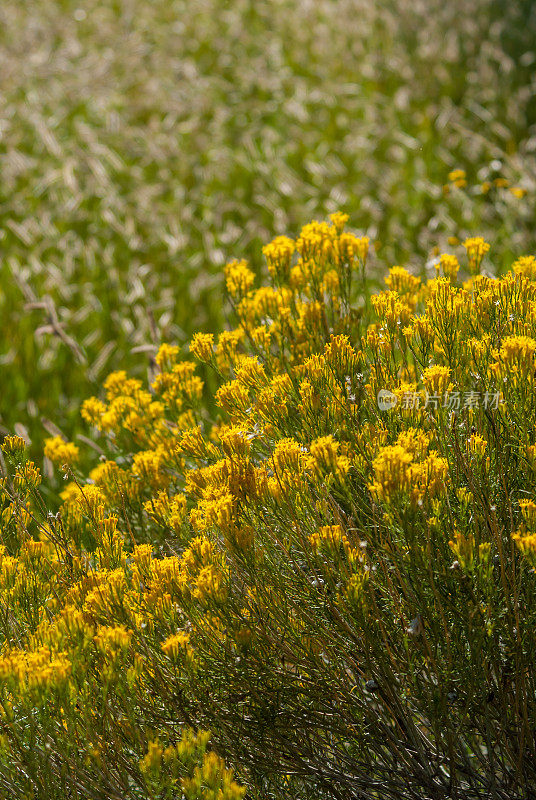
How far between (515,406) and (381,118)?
4863 millimetres

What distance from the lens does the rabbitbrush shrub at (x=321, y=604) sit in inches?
65.3

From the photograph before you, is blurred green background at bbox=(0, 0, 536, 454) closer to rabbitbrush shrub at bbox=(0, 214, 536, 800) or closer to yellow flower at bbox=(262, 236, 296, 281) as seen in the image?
yellow flower at bbox=(262, 236, 296, 281)

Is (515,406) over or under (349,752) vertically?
over

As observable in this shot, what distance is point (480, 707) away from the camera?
6.02ft

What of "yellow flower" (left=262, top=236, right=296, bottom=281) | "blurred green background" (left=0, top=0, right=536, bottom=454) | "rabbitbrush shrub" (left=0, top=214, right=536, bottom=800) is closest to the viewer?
"rabbitbrush shrub" (left=0, top=214, right=536, bottom=800)

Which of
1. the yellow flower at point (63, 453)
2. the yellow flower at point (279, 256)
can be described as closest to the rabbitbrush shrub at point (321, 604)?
the yellow flower at point (63, 453)

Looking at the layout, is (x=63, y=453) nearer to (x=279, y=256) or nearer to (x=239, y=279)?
(x=239, y=279)

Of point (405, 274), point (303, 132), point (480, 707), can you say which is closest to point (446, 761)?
point (480, 707)

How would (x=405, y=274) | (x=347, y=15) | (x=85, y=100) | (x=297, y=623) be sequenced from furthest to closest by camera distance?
(x=347, y=15) → (x=85, y=100) → (x=405, y=274) → (x=297, y=623)

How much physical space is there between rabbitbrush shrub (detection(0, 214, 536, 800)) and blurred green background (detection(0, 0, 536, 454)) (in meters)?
1.47

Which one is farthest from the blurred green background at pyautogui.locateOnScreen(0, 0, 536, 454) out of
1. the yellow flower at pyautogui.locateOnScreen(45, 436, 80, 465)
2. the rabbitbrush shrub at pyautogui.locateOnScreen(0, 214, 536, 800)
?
the rabbitbrush shrub at pyautogui.locateOnScreen(0, 214, 536, 800)

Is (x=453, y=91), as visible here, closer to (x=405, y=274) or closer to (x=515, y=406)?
(x=405, y=274)

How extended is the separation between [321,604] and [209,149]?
4.82 metres

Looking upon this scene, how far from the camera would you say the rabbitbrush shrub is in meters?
1.66
